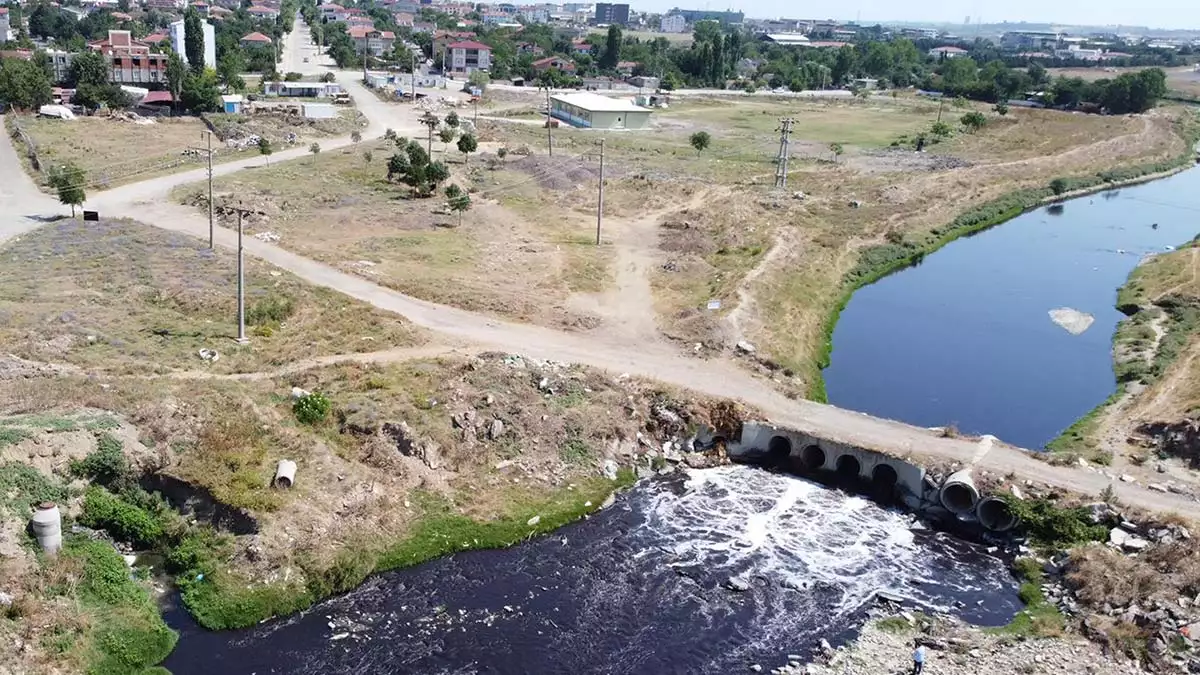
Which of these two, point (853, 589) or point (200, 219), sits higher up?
point (200, 219)

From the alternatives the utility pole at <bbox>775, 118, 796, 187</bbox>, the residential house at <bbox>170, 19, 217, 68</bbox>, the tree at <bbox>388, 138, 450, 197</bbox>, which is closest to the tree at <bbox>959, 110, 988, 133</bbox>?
the utility pole at <bbox>775, 118, 796, 187</bbox>

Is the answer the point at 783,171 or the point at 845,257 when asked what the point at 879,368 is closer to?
the point at 845,257

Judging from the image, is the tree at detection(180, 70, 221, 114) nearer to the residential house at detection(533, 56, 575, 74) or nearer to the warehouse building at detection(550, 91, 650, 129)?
the warehouse building at detection(550, 91, 650, 129)

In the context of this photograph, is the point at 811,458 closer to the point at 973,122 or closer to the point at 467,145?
the point at 467,145

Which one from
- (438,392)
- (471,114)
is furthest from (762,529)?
(471,114)

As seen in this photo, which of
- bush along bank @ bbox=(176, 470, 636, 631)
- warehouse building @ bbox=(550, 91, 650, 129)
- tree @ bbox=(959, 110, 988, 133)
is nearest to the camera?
bush along bank @ bbox=(176, 470, 636, 631)

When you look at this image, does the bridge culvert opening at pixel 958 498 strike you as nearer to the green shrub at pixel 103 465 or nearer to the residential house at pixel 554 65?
the green shrub at pixel 103 465

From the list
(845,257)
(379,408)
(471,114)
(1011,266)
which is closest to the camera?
(379,408)
